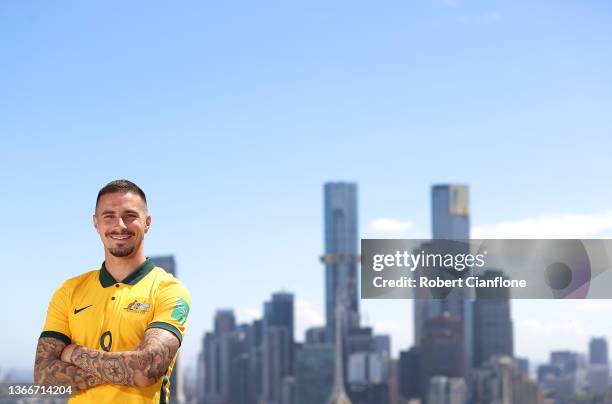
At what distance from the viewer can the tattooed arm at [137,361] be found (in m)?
7.46

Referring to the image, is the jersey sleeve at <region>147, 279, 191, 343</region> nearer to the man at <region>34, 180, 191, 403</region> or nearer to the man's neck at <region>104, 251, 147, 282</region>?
the man at <region>34, 180, 191, 403</region>

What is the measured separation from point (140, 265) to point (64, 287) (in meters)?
0.62

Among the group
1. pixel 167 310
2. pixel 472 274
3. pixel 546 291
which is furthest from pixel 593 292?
pixel 167 310

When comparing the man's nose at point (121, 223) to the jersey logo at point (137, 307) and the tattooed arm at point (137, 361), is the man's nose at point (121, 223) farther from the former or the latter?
the tattooed arm at point (137, 361)

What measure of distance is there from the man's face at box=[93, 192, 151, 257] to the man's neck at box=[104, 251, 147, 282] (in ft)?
0.36

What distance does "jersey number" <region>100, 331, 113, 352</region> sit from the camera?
7.70 m

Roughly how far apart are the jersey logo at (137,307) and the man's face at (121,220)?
1.21ft

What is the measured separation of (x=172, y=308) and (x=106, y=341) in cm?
54

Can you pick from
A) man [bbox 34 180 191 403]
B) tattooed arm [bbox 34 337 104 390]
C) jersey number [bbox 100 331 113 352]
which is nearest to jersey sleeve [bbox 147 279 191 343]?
man [bbox 34 180 191 403]

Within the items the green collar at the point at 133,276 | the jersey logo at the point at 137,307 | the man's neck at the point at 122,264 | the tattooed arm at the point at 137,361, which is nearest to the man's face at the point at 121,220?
the man's neck at the point at 122,264

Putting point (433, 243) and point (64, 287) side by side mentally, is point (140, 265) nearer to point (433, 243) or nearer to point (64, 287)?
point (64, 287)

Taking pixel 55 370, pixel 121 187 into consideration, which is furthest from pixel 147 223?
pixel 55 370

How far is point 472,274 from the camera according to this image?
1212 centimetres

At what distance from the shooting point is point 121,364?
7500mm
